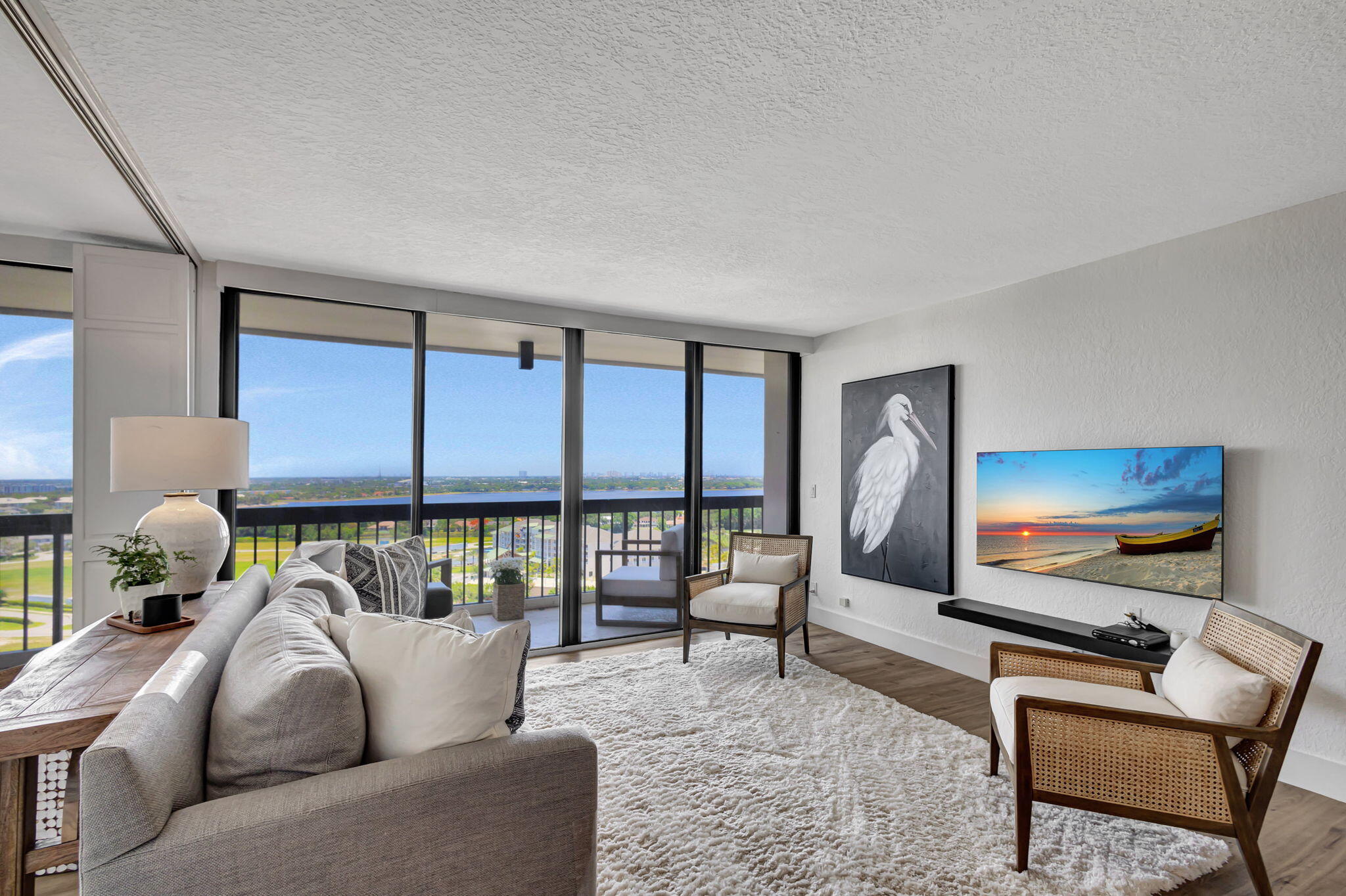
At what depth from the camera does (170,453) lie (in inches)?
96.4

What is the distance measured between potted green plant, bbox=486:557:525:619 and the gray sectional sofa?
2.89 m

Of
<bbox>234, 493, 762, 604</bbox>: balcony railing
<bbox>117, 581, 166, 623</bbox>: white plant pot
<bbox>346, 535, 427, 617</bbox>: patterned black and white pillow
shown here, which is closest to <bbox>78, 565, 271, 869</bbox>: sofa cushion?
<bbox>117, 581, 166, 623</bbox>: white plant pot

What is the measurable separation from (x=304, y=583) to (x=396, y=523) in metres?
1.88

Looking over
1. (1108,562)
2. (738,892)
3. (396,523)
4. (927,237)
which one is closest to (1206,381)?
(1108,562)

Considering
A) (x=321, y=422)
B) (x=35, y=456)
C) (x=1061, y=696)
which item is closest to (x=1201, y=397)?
(x=1061, y=696)

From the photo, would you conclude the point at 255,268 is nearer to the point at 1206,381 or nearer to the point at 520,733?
the point at 520,733

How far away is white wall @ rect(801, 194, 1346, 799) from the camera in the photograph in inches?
101

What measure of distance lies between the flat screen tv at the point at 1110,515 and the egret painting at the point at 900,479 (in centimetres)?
33

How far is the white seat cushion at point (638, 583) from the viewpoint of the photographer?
4828 mm

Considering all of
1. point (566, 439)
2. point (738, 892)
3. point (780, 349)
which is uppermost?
point (780, 349)

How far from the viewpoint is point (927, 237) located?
3096 mm

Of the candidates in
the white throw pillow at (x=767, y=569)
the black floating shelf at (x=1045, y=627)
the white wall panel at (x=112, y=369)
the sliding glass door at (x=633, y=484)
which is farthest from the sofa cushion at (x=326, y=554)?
the black floating shelf at (x=1045, y=627)

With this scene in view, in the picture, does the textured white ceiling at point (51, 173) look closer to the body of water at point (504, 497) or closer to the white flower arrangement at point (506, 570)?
the body of water at point (504, 497)

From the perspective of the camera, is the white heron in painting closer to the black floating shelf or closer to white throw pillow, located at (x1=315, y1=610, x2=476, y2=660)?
the black floating shelf
